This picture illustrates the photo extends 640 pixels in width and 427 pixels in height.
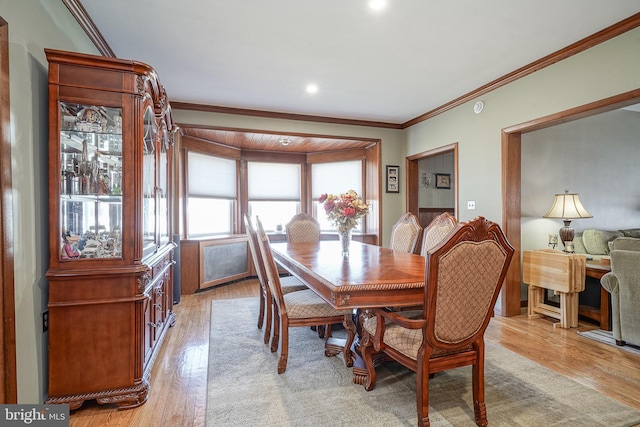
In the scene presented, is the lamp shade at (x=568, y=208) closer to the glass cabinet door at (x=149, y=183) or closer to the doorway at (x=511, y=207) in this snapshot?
the doorway at (x=511, y=207)

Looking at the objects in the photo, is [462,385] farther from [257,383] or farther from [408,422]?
[257,383]

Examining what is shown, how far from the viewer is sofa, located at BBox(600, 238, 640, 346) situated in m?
2.62

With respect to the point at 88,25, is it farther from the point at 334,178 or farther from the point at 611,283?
the point at 611,283

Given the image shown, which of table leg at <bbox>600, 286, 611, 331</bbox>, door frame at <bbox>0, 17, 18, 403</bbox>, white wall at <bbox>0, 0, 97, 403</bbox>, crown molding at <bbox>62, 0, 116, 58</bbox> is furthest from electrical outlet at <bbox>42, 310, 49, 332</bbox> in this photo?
table leg at <bbox>600, 286, 611, 331</bbox>

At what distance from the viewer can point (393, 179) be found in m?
5.38

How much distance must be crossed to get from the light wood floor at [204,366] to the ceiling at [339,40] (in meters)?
2.59

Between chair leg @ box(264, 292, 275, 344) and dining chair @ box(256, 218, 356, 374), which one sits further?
chair leg @ box(264, 292, 275, 344)

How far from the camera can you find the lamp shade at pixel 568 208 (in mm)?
3703

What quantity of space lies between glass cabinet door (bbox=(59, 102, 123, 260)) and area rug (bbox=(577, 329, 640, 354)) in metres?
3.93

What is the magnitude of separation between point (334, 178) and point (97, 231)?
444cm

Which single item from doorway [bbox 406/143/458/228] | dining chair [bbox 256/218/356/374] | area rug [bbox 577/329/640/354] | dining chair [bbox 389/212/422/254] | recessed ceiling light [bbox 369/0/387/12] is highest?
recessed ceiling light [bbox 369/0/387/12]

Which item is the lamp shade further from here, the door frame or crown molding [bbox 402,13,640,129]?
the door frame

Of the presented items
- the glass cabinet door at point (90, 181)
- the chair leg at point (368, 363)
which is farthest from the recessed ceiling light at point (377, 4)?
the chair leg at point (368, 363)

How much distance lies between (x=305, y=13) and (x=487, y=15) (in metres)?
1.34
